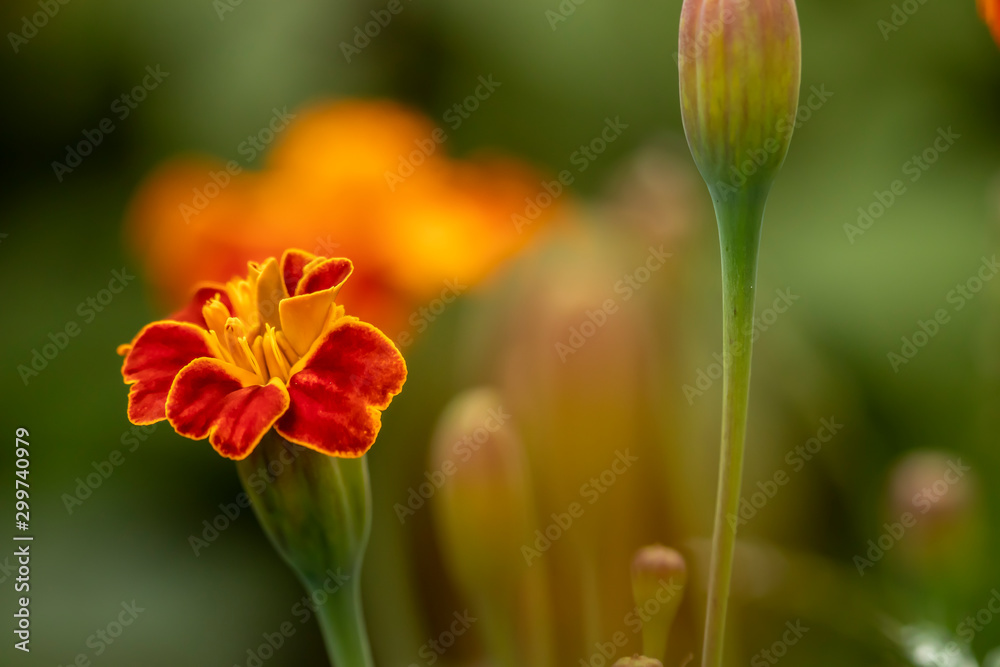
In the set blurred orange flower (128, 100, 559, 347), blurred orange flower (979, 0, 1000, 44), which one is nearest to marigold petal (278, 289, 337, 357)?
blurred orange flower (979, 0, 1000, 44)

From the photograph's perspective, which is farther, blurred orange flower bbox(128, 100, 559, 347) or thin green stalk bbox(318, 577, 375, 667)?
blurred orange flower bbox(128, 100, 559, 347)

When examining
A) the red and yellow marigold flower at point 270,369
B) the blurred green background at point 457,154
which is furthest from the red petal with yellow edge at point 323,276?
the blurred green background at point 457,154

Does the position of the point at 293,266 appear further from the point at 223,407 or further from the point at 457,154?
the point at 457,154

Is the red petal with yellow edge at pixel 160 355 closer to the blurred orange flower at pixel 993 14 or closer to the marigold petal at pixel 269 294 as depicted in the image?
the marigold petal at pixel 269 294

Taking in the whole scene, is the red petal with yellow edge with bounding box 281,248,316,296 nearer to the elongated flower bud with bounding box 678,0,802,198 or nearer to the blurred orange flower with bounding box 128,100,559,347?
the elongated flower bud with bounding box 678,0,802,198

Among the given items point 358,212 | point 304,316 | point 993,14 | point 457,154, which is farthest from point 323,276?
point 457,154

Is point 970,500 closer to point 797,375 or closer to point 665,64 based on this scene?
point 797,375

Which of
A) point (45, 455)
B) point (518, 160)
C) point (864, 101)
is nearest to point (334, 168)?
point (518, 160)
